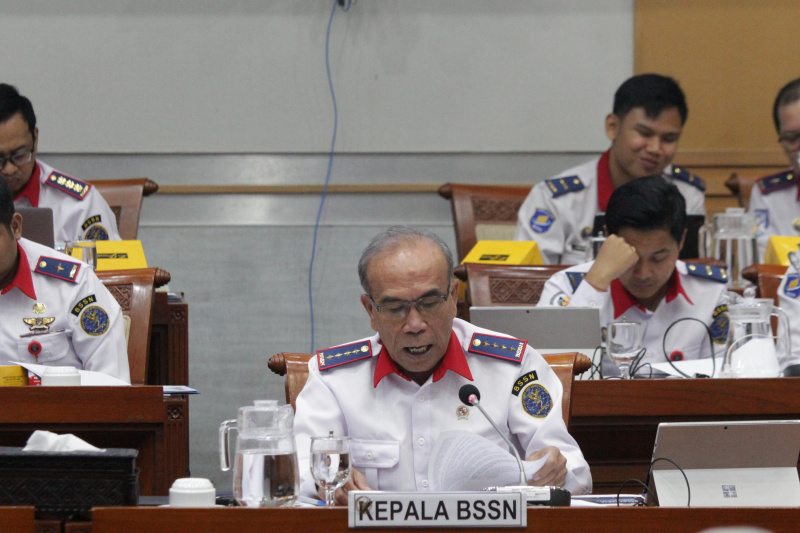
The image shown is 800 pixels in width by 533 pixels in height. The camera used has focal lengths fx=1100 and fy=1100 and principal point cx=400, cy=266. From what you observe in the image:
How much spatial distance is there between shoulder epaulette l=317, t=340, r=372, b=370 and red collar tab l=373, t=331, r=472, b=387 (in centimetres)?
4

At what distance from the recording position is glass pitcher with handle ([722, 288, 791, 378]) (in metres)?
2.59

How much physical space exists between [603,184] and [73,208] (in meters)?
2.06

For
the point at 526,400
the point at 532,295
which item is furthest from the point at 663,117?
the point at 526,400

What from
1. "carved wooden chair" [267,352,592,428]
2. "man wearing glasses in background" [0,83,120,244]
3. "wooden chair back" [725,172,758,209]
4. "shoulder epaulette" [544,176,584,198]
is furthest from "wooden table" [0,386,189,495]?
"wooden chair back" [725,172,758,209]

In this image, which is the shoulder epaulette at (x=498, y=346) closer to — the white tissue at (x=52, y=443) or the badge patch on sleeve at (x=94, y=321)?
the white tissue at (x=52, y=443)

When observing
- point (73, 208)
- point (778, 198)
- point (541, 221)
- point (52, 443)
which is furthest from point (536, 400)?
point (778, 198)

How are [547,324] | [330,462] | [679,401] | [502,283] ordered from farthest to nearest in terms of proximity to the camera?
[502,283]
[547,324]
[679,401]
[330,462]

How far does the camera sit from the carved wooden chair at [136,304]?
10.2 feet

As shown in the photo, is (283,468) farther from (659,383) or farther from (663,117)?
(663,117)

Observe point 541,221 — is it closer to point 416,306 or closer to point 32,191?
point 32,191

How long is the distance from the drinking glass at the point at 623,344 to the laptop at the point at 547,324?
0.05 m

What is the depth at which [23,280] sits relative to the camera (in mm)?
2959

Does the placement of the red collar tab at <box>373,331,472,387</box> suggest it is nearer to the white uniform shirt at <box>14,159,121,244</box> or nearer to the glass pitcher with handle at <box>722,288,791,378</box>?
the glass pitcher with handle at <box>722,288,791,378</box>

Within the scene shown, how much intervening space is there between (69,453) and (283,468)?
1.02 ft
